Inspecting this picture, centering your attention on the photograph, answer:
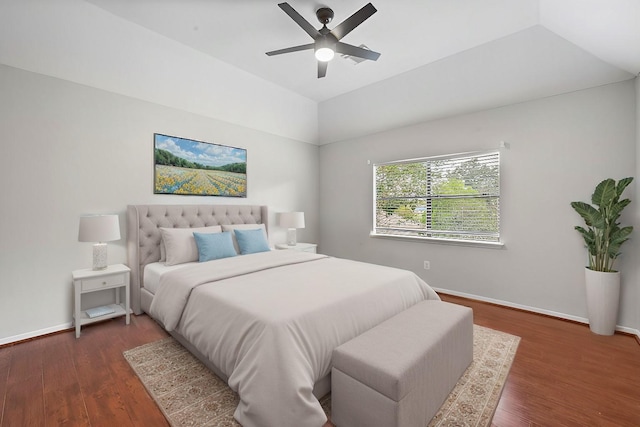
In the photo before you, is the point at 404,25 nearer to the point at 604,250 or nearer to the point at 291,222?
the point at 604,250

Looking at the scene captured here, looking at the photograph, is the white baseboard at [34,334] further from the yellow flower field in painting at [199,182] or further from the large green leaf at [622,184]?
the large green leaf at [622,184]

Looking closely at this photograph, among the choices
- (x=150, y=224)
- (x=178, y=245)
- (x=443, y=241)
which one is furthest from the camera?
(x=443, y=241)

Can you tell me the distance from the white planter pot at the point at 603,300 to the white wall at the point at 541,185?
240 mm

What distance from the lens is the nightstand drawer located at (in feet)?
8.69

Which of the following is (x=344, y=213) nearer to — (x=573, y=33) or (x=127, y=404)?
(x=573, y=33)

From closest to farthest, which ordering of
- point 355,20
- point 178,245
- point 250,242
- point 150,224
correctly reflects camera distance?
point 355,20 → point 178,245 → point 150,224 → point 250,242

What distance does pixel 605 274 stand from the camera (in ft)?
8.58

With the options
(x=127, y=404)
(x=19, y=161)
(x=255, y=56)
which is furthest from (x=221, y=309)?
(x=255, y=56)

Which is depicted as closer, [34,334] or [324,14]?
[324,14]

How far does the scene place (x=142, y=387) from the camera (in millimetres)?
1889

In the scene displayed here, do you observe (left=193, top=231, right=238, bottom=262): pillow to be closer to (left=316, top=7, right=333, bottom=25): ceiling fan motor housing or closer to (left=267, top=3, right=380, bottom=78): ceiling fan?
(left=267, top=3, right=380, bottom=78): ceiling fan

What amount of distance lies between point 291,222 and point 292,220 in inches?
1.4

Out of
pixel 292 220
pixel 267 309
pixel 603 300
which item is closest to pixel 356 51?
pixel 267 309

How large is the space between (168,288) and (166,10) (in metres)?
2.49
